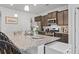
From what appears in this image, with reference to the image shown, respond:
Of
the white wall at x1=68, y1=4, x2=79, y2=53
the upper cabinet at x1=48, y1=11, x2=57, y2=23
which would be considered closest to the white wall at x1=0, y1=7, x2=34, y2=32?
the upper cabinet at x1=48, y1=11, x2=57, y2=23

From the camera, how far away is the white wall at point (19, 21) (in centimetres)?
135

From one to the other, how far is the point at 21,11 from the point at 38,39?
1.54ft

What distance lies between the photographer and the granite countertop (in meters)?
1.37

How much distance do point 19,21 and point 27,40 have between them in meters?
0.29

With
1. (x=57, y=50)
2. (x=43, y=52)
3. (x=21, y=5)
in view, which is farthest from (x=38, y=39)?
(x=21, y=5)

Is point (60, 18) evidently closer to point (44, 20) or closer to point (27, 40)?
point (44, 20)

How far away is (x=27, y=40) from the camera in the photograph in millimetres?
1424

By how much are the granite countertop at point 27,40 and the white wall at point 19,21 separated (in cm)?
8

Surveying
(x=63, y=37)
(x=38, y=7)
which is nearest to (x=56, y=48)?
(x=63, y=37)

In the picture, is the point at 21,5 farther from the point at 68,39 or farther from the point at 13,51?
the point at 68,39

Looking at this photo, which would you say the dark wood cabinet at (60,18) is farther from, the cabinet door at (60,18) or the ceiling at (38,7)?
the ceiling at (38,7)

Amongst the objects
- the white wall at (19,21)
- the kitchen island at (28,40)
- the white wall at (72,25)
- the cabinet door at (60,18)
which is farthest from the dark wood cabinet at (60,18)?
the white wall at (19,21)
